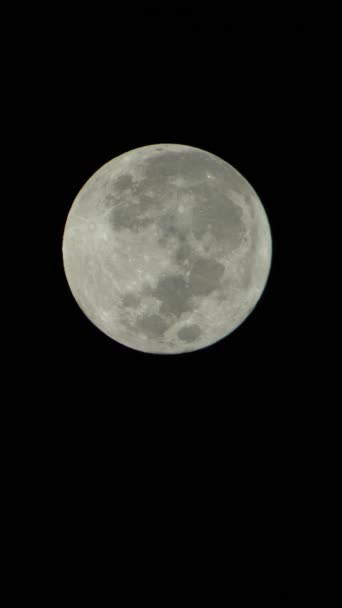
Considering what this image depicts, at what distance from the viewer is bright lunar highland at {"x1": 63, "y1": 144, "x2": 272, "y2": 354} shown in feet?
21.9

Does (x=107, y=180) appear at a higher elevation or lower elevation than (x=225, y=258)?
higher

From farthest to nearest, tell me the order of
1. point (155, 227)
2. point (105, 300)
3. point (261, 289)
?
1. point (261, 289)
2. point (105, 300)
3. point (155, 227)

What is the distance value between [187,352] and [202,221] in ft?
5.64

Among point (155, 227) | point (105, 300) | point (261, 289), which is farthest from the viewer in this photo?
point (261, 289)

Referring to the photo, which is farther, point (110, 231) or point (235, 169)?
point (235, 169)

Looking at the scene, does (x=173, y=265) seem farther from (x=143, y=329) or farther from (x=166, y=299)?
(x=143, y=329)

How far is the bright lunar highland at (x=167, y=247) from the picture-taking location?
6.68 meters

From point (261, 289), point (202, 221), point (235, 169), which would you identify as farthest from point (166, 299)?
point (235, 169)

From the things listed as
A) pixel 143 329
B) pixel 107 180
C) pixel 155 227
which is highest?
pixel 107 180

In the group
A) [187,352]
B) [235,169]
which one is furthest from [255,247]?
[187,352]

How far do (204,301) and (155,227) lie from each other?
36.7 inches

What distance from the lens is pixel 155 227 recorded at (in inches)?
261

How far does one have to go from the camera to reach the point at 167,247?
664 cm

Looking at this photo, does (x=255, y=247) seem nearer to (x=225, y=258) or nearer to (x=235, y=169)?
(x=225, y=258)
